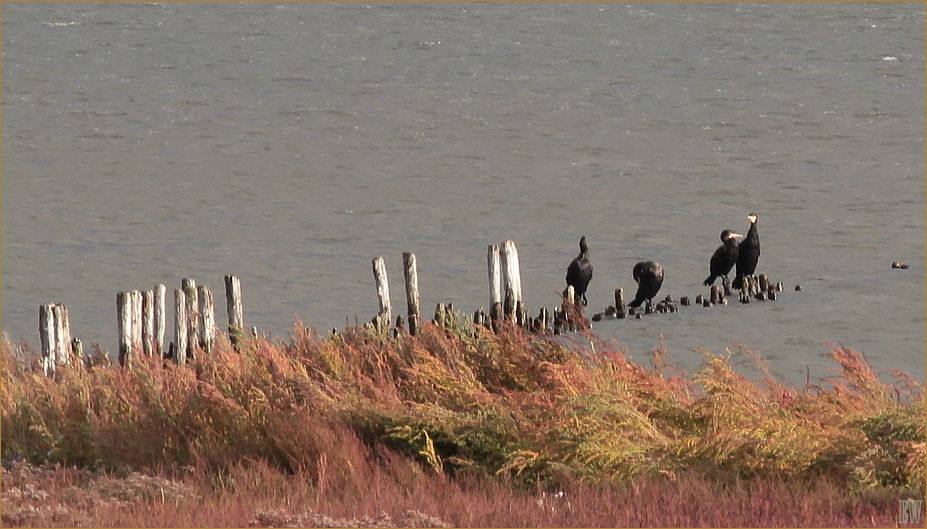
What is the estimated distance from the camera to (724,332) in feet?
57.1

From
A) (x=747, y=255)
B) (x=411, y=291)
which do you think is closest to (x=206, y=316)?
(x=411, y=291)

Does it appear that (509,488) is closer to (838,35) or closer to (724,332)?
(724,332)

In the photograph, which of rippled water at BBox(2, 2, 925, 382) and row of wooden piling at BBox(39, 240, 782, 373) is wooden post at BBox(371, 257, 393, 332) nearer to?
row of wooden piling at BBox(39, 240, 782, 373)

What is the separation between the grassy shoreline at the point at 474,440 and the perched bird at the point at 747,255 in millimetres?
9165

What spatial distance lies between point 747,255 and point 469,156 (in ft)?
48.2

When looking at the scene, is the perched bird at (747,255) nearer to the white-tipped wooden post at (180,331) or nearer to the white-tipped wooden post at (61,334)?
the white-tipped wooden post at (180,331)

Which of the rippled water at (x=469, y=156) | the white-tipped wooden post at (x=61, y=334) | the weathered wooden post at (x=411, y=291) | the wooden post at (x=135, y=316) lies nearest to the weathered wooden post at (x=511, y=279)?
the weathered wooden post at (x=411, y=291)

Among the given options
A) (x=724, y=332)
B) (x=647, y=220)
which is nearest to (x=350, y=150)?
(x=647, y=220)

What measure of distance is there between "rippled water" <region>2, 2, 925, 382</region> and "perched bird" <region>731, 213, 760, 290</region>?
2.69 ft

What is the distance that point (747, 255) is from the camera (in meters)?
19.8

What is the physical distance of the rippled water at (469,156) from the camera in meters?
20.7

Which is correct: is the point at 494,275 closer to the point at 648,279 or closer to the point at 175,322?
the point at 175,322

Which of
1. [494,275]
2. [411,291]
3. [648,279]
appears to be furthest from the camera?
[648,279]

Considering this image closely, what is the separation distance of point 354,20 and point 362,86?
10.3m
